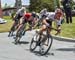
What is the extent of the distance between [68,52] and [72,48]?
119cm

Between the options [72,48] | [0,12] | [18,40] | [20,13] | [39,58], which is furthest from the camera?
[0,12]

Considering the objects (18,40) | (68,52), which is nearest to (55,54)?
(68,52)

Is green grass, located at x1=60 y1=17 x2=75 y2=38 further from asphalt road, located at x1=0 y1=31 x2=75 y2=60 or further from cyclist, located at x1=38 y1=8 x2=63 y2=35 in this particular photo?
cyclist, located at x1=38 y1=8 x2=63 y2=35

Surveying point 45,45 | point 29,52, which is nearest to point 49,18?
point 45,45

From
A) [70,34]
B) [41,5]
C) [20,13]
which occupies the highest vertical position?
[20,13]

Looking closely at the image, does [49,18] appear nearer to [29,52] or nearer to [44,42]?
[44,42]

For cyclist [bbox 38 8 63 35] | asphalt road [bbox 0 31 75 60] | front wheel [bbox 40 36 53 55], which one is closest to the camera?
Answer: asphalt road [bbox 0 31 75 60]

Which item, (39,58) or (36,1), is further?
(36,1)

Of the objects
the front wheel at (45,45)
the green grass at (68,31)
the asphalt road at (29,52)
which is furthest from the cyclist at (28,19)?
the front wheel at (45,45)

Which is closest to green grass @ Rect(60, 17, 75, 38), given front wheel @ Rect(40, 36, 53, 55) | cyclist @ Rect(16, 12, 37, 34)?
cyclist @ Rect(16, 12, 37, 34)

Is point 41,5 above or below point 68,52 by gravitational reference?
below

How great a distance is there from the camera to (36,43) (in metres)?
14.3

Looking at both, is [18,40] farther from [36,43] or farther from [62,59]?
[62,59]

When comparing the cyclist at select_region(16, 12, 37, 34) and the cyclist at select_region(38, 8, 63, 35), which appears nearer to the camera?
the cyclist at select_region(38, 8, 63, 35)
